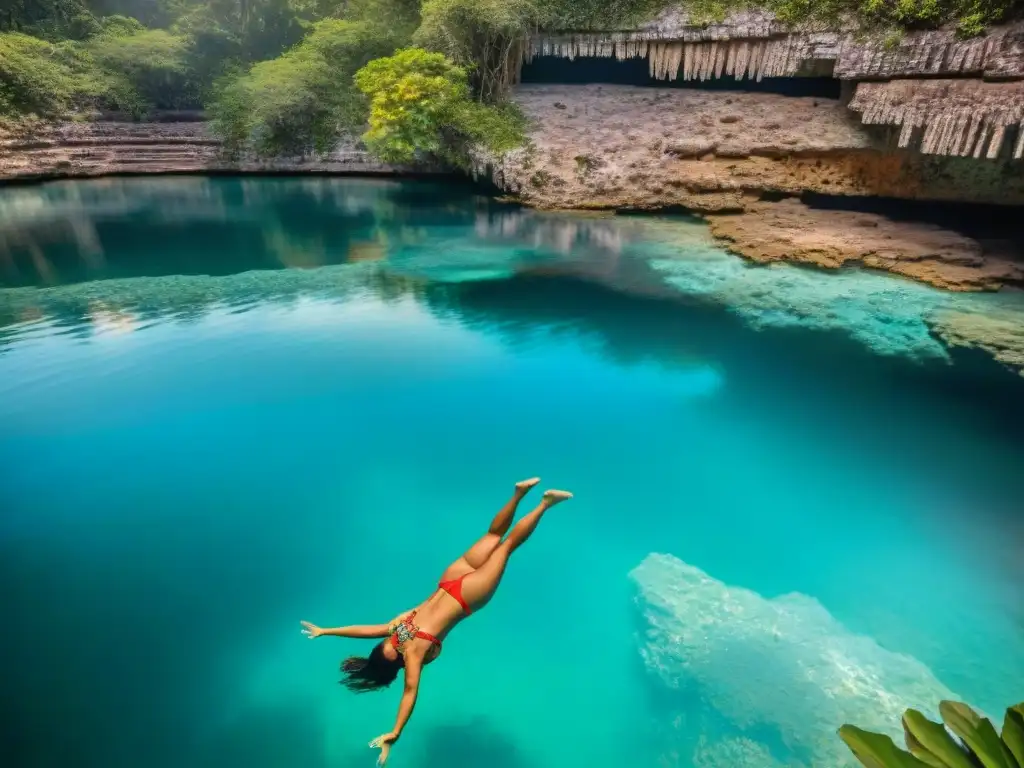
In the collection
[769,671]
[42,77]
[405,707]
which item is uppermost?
[42,77]

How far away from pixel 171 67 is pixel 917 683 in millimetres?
24257

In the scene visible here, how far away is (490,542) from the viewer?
3768 millimetres

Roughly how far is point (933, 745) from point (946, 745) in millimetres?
→ 53

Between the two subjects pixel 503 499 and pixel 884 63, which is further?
pixel 884 63

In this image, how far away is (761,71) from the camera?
1336 centimetres

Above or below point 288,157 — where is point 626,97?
above

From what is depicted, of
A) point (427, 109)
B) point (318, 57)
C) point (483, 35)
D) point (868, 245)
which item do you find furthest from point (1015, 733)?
point (318, 57)

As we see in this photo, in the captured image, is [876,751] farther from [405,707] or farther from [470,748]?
[470,748]

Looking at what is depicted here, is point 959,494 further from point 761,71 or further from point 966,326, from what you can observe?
point 761,71

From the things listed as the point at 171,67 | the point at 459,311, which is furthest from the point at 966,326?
the point at 171,67

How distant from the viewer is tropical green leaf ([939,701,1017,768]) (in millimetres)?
2141

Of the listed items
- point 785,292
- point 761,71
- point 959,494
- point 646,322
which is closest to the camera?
point 959,494

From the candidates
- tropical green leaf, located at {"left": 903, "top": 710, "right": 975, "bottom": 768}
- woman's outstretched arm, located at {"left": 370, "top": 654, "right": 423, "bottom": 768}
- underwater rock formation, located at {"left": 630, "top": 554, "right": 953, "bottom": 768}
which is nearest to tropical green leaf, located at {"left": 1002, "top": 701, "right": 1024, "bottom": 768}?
tropical green leaf, located at {"left": 903, "top": 710, "right": 975, "bottom": 768}

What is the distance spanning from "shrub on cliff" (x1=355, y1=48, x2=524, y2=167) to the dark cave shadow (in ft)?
44.5
